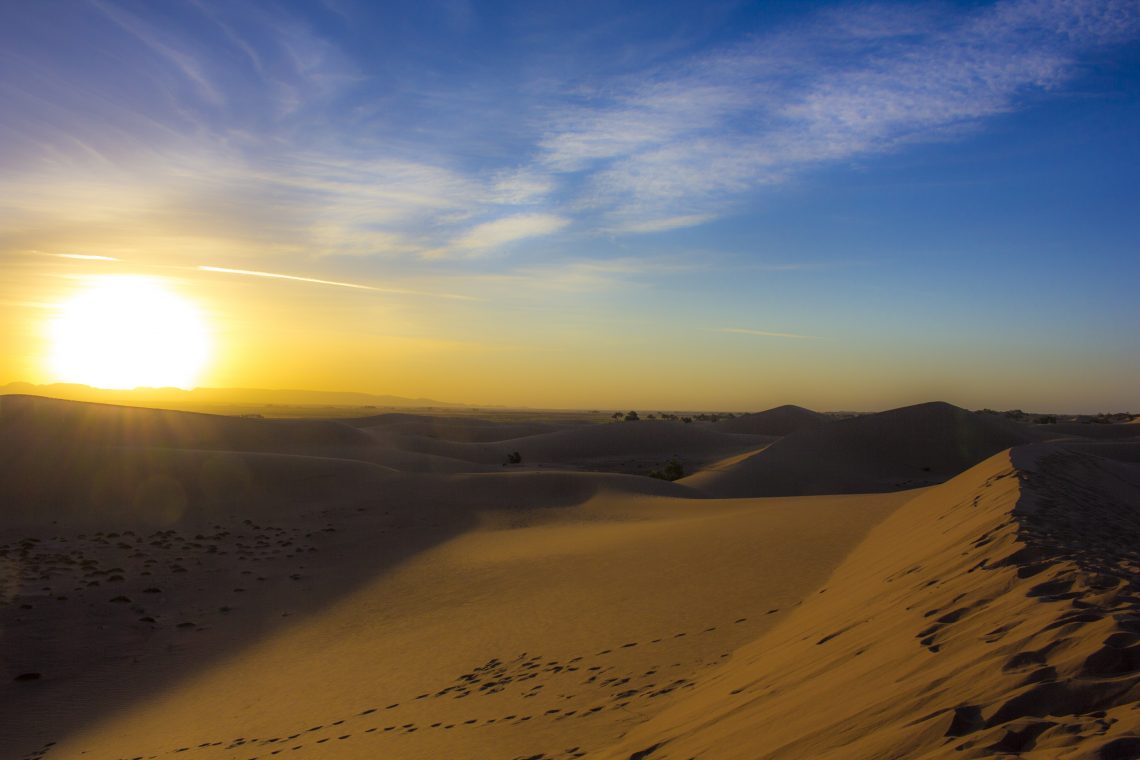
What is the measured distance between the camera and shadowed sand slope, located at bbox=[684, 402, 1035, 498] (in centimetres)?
3344

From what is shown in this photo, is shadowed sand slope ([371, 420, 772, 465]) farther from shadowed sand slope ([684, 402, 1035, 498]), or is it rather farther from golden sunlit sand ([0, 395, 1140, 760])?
golden sunlit sand ([0, 395, 1140, 760])

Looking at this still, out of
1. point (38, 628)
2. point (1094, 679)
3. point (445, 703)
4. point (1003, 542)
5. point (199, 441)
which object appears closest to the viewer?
point (1094, 679)

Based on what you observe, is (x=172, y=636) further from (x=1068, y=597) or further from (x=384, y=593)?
(x=1068, y=597)

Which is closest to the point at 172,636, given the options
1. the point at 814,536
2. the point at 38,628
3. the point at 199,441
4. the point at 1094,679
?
the point at 38,628

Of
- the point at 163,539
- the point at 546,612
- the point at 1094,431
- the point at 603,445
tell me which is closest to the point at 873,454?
the point at 603,445

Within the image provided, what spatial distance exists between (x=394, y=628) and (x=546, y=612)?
8.97 feet

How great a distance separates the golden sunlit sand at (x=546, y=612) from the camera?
395 centimetres

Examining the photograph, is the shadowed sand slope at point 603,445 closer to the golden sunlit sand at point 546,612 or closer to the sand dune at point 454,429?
the sand dune at point 454,429

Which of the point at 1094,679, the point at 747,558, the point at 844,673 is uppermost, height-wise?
the point at 1094,679

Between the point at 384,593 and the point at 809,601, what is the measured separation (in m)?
9.05

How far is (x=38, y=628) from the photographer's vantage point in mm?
12531

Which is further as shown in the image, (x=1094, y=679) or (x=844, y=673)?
(x=844, y=673)

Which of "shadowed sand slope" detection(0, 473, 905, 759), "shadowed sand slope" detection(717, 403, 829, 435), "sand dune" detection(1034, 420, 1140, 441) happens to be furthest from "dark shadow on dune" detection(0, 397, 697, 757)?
"shadowed sand slope" detection(717, 403, 829, 435)

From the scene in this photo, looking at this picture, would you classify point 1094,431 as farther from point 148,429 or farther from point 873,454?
point 148,429
